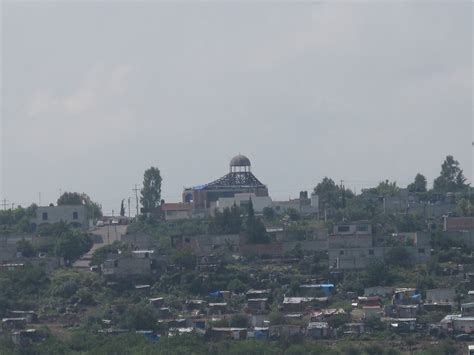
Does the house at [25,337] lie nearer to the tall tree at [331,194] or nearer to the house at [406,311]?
the house at [406,311]

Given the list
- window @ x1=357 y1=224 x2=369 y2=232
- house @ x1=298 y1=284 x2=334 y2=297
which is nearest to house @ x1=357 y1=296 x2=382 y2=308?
house @ x1=298 y1=284 x2=334 y2=297

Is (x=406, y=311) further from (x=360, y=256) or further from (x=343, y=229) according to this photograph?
(x=343, y=229)

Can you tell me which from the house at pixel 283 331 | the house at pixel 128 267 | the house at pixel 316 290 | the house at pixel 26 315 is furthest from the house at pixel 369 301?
the house at pixel 26 315

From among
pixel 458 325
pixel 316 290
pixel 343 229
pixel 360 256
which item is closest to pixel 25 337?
pixel 316 290

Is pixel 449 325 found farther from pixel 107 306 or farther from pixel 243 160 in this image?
pixel 243 160

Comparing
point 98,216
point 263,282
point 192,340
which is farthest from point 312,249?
point 98,216
